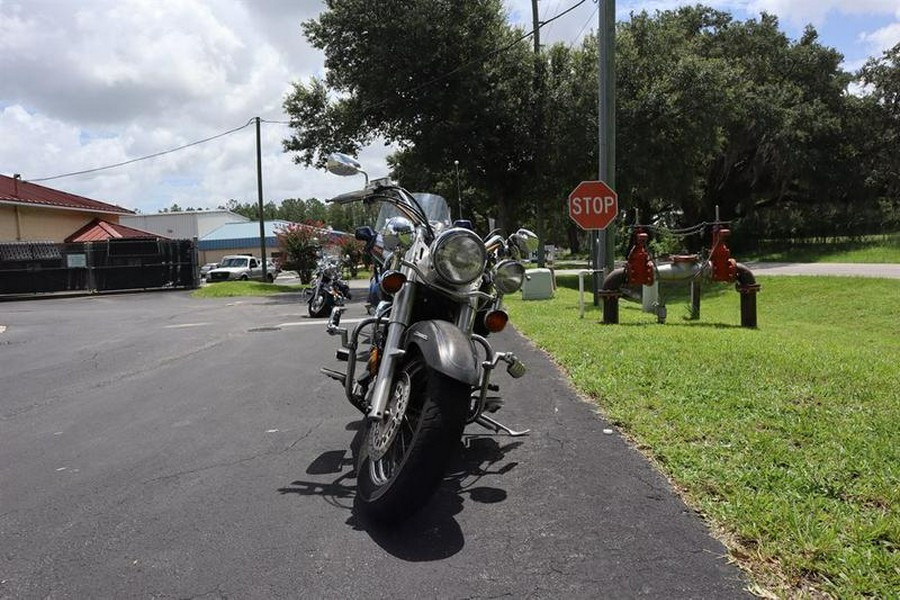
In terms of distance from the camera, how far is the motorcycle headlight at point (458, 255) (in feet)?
12.6

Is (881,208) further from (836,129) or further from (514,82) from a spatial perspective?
(514,82)

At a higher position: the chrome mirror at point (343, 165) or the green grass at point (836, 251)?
the chrome mirror at point (343, 165)

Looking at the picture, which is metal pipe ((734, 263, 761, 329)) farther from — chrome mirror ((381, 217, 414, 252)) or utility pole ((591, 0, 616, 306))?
chrome mirror ((381, 217, 414, 252))

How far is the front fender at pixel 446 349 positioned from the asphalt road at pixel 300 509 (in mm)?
832

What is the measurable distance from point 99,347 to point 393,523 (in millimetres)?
9241

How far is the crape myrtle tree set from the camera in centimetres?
2341

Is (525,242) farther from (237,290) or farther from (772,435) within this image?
(237,290)

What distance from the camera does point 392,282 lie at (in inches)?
157

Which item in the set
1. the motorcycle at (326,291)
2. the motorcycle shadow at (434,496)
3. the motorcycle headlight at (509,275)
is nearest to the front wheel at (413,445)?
the motorcycle shadow at (434,496)

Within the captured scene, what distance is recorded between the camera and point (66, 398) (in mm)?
7059

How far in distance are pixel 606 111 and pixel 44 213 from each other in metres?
29.4

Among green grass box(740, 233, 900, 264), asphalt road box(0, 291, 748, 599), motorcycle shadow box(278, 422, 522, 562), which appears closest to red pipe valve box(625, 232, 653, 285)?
asphalt road box(0, 291, 748, 599)

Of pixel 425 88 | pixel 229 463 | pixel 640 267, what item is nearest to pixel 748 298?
pixel 640 267

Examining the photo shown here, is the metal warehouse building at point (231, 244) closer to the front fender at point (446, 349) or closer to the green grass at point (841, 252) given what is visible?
the green grass at point (841, 252)
